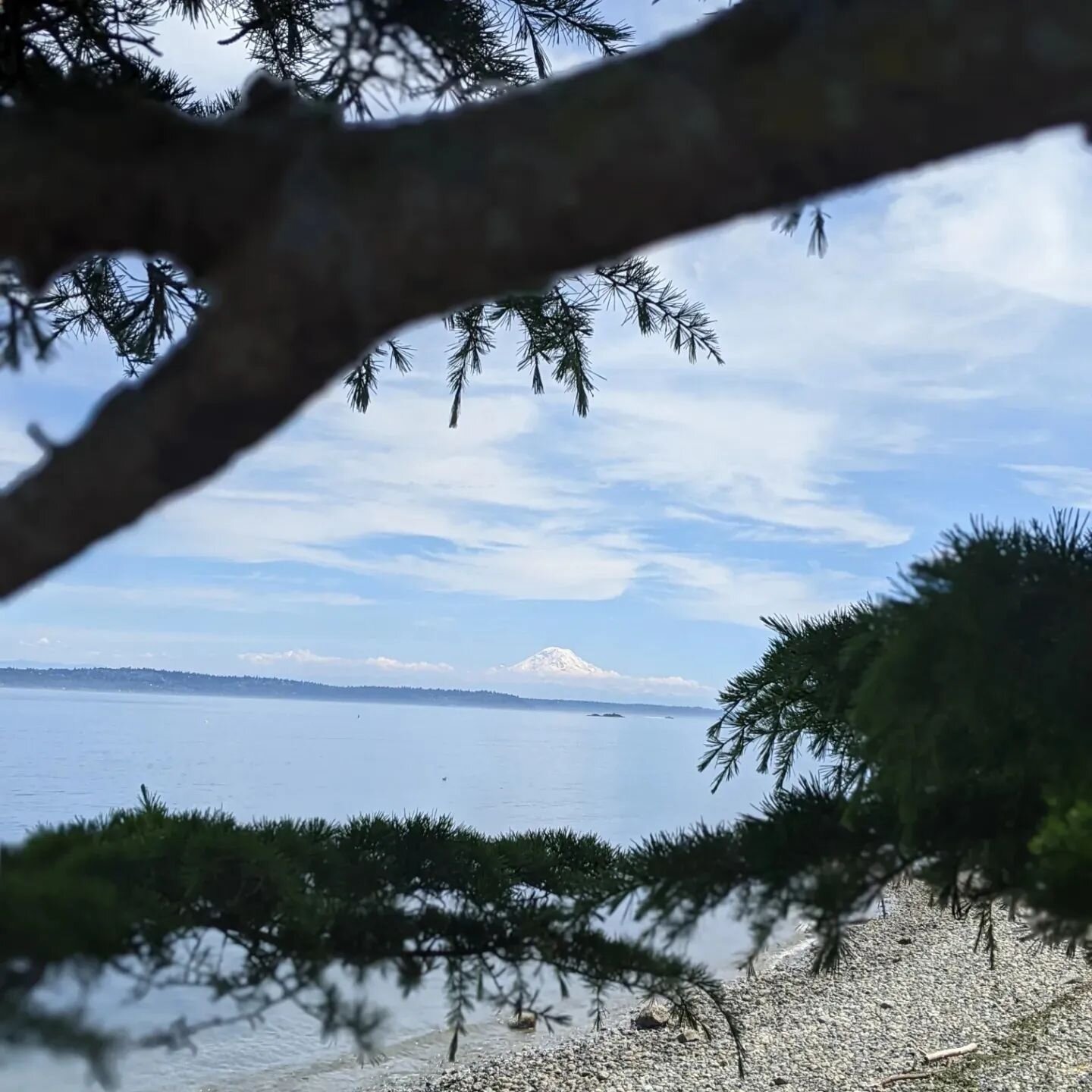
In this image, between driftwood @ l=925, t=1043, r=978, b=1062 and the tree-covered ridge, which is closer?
the tree-covered ridge

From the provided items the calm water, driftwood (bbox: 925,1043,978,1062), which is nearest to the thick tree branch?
the calm water

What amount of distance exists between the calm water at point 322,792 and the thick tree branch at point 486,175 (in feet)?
2.28

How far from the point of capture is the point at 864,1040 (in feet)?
15.1

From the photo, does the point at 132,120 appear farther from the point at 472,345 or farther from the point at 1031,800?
the point at 472,345

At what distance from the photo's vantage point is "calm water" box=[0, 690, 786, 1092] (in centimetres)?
474

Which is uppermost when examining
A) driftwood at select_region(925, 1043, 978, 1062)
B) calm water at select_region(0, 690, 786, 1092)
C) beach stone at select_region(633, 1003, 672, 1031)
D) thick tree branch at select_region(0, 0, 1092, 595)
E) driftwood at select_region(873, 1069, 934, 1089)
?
thick tree branch at select_region(0, 0, 1092, 595)

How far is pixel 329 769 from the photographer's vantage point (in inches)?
761

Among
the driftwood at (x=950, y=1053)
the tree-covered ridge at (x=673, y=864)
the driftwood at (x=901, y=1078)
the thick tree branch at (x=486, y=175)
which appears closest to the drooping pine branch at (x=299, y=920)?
the tree-covered ridge at (x=673, y=864)

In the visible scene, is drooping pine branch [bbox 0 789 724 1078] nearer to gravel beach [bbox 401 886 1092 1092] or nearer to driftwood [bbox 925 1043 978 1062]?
gravel beach [bbox 401 886 1092 1092]

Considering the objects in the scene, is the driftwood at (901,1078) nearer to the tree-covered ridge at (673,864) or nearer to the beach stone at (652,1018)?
the beach stone at (652,1018)

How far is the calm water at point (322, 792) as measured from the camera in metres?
4.74

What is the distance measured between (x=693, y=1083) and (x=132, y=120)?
14.1 ft

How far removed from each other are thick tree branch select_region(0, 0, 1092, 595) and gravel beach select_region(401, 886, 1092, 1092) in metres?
3.80

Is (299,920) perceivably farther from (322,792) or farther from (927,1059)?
(322,792)
